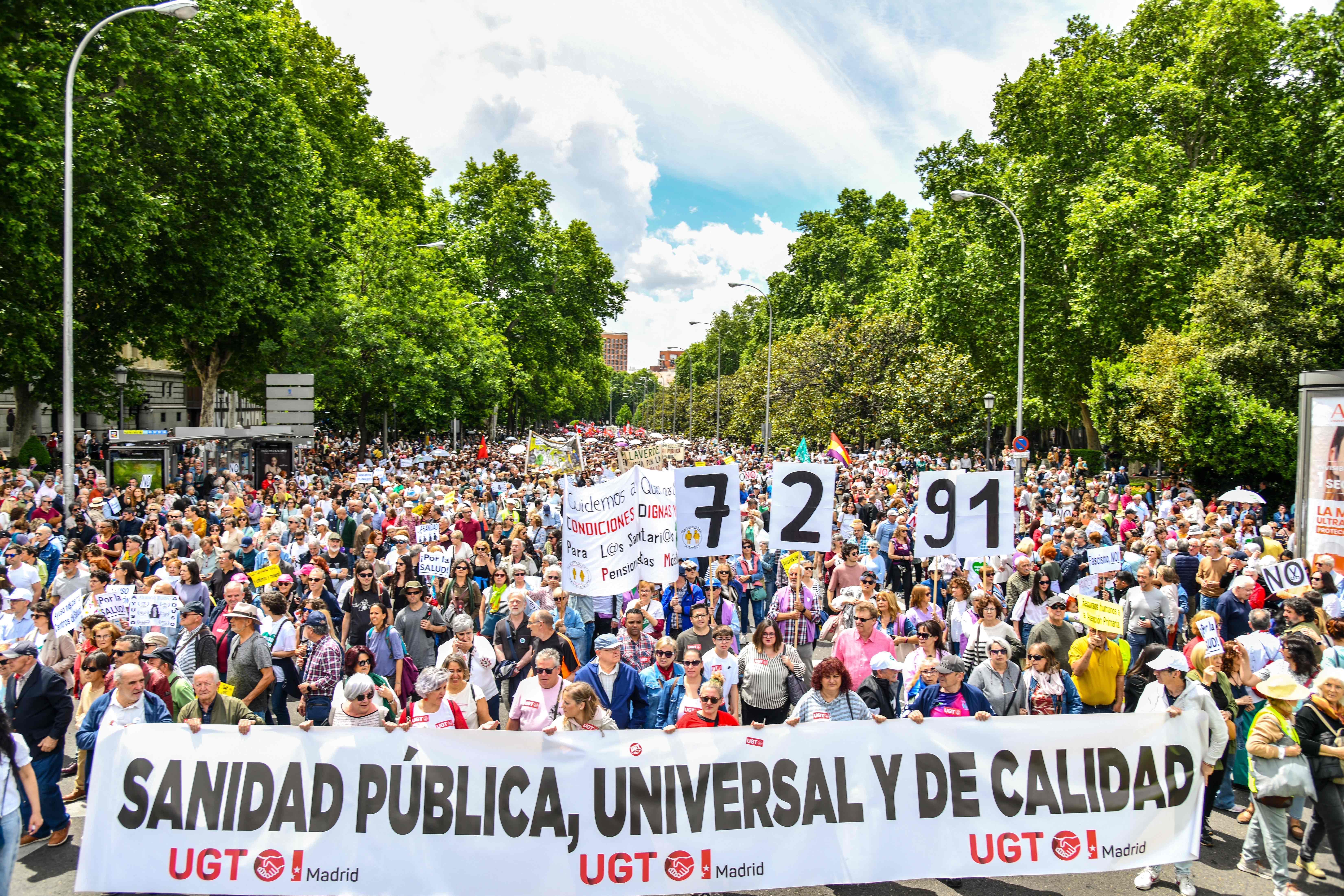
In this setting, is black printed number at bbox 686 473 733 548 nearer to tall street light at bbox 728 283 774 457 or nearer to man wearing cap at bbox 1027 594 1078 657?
man wearing cap at bbox 1027 594 1078 657

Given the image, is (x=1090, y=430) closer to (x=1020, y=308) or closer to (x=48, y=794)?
(x=1020, y=308)

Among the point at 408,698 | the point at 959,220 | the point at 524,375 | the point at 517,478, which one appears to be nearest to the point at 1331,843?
the point at 408,698

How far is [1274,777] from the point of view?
5.54 metres

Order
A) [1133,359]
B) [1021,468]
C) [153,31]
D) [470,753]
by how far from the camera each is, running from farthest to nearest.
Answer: [1021,468], [1133,359], [153,31], [470,753]

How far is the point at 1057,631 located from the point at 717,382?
224 feet

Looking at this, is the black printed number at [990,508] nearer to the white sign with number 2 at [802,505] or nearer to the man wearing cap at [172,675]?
the white sign with number 2 at [802,505]

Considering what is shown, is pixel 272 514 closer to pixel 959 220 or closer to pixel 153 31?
pixel 153 31

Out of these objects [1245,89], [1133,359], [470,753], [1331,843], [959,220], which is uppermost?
[1245,89]

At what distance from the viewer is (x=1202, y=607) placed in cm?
1027

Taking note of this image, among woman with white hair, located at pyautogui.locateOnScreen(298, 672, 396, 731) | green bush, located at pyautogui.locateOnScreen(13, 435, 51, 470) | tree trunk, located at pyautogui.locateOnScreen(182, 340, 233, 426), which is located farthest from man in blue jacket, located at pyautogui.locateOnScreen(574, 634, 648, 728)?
tree trunk, located at pyautogui.locateOnScreen(182, 340, 233, 426)

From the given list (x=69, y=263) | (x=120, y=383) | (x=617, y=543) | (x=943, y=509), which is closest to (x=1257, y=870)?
(x=943, y=509)

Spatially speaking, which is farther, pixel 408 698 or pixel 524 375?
pixel 524 375

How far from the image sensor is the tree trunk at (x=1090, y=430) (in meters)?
35.2

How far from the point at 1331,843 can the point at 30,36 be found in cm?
1189
